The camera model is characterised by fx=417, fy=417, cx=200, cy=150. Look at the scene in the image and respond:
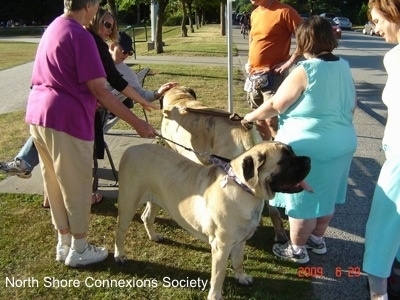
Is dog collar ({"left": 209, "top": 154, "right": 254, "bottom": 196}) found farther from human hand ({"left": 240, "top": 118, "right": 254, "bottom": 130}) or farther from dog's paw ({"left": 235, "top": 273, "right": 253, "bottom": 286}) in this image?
dog's paw ({"left": 235, "top": 273, "right": 253, "bottom": 286})

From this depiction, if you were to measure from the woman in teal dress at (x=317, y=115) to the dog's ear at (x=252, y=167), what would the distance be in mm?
631

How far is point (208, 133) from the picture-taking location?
14.4ft

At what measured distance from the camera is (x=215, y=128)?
4336mm

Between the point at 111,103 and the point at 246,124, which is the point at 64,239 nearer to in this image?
the point at 111,103

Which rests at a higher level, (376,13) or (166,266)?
(376,13)

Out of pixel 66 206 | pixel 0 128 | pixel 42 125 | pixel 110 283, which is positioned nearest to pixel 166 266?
pixel 110 283

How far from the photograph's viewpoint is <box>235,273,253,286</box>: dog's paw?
12.1 ft

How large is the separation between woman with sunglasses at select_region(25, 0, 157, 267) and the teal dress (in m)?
1.30

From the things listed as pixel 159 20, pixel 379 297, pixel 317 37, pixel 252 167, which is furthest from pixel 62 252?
pixel 159 20

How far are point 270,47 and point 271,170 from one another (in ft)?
8.71

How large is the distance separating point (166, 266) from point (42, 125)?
173 cm

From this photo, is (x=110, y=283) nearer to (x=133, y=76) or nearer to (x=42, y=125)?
(x=42, y=125)

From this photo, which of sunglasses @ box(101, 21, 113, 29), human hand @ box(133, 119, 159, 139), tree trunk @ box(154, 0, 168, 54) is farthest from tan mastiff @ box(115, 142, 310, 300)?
tree trunk @ box(154, 0, 168, 54)
